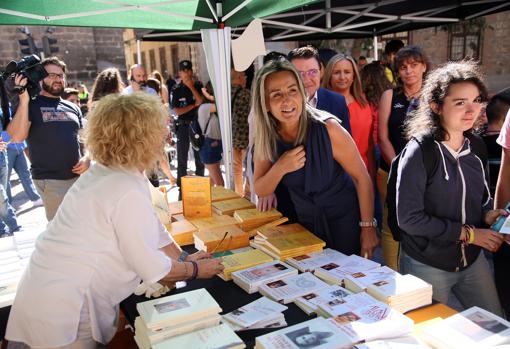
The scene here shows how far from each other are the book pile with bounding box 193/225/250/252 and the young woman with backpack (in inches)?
30.7

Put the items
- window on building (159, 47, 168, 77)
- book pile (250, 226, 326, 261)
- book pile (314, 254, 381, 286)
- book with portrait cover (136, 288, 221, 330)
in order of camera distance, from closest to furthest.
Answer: book with portrait cover (136, 288, 221, 330)
book pile (314, 254, 381, 286)
book pile (250, 226, 326, 261)
window on building (159, 47, 168, 77)

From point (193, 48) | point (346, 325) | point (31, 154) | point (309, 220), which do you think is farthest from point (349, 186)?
point (193, 48)

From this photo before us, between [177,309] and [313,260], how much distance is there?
0.69 metres

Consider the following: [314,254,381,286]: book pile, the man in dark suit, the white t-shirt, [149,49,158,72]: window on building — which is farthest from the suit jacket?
[149,49,158,72]: window on building

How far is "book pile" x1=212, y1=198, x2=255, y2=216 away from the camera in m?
2.51

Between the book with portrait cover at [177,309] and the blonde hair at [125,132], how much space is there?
48 cm

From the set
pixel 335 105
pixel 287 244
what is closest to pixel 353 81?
pixel 335 105

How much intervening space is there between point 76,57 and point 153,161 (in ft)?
52.6

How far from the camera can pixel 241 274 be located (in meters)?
1.73

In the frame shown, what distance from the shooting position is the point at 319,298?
1504 mm

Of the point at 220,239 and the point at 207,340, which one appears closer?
the point at 207,340

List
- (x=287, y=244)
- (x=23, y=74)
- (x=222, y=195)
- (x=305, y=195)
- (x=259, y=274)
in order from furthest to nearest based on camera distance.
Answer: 1. (x=23, y=74)
2. (x=222, y=195)
3. (x=305, y=195)
4. (x=287, y=244)
5. (x=259, y=274)

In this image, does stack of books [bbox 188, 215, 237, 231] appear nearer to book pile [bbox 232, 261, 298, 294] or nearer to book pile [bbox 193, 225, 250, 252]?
book pile [bbox 193, 225, 250, 252]

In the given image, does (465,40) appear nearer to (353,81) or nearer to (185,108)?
(185,108)
